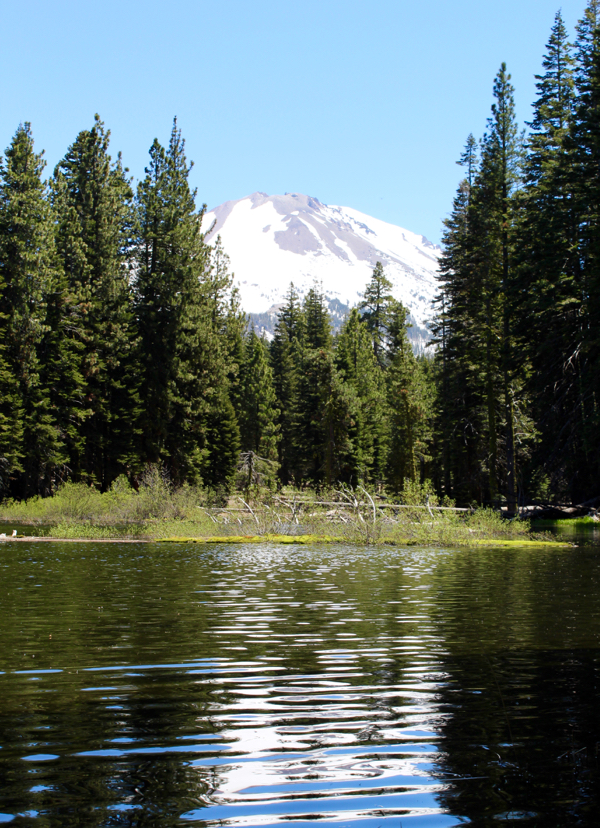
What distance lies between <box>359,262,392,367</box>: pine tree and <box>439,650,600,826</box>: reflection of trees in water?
7552 cm

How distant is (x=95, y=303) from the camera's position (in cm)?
4994

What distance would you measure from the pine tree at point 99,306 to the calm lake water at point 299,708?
3802 cm

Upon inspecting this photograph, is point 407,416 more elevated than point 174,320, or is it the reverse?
point 174,320

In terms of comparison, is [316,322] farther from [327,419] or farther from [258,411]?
[327,419]

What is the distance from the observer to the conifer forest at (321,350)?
39.5 metres

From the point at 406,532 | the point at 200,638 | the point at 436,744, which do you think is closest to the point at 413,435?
the point at 406,532

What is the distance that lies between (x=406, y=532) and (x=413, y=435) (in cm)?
3222

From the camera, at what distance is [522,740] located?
5301 millimetres

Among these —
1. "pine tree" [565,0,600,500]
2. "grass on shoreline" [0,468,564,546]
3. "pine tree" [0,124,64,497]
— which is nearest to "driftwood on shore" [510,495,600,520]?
"pine tree" [565,0,600,500]

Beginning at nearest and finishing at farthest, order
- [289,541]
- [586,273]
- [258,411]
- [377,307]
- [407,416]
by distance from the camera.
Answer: [289,541]
[586,273]
[407,416]
[258,411]
[377,307]

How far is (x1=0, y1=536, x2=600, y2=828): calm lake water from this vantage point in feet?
13.6

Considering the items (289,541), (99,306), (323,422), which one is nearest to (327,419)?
(323,422)

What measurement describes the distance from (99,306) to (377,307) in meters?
41.0

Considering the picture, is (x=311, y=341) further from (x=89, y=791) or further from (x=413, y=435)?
(x=89, y=791)
